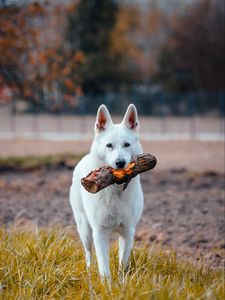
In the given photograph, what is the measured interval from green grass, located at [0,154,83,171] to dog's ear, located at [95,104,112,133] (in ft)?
33.0

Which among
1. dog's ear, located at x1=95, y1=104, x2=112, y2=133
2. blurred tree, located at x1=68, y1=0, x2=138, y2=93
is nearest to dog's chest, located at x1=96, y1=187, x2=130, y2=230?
dog's ear, located at x1=95, y1=104, x2=112, y2=133

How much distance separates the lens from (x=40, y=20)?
15711 mm

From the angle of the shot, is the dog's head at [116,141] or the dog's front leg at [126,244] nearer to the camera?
the dog's head at [116,141]

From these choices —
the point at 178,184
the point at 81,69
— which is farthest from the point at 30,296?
the point at 81,69

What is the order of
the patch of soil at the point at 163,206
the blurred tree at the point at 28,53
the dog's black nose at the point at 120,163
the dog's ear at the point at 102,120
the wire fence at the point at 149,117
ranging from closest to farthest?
the dog's black nose at the point at 120,163, the dog's ear at the point at 102,120, the patch of soil at the point at 163,206, the blurred tree at the point at 28,53, the wire fence at the point at 149,117

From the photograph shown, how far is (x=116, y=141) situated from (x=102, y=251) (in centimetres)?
106

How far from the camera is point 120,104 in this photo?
38.5 m

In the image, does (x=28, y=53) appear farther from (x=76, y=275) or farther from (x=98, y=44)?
(x=98, y=44)

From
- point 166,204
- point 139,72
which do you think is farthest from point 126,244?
point 139,72

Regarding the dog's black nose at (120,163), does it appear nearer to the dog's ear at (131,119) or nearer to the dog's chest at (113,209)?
the dog's chest at (113,209)

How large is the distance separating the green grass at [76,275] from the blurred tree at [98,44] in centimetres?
3789

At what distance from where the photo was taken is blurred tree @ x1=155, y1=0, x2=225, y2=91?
144 ft

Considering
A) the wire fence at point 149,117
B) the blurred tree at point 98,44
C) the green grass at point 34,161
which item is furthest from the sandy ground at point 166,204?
the blurred tree at point 98,44

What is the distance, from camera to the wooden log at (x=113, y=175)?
5.00m
